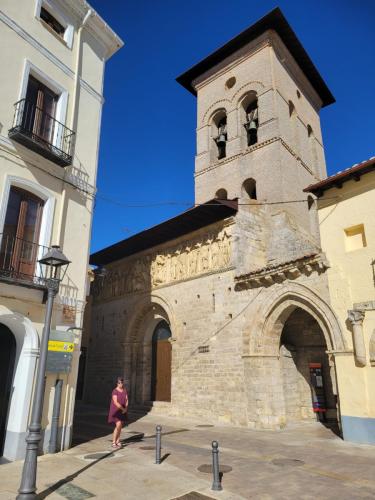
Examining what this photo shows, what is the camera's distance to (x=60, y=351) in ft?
27.9

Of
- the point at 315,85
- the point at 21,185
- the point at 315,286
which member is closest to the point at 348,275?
the point at 315,286

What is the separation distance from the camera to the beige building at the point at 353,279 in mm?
9859

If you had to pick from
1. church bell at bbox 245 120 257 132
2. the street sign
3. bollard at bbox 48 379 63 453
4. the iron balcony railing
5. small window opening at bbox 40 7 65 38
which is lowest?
bollard at bbox 48 379 63 453

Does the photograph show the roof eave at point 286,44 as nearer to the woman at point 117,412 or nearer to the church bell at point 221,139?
the church bell at point 221,139

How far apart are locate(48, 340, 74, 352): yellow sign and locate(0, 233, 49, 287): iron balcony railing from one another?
4.36 ft

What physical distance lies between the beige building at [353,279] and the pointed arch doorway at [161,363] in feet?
31.0

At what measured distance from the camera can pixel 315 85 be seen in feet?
87.1

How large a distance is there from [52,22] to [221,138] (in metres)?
13.6

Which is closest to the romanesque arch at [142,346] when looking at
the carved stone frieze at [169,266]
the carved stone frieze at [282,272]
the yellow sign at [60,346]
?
the carved stone frieze at [169,266]

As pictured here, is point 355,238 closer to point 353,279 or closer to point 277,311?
point 353,279

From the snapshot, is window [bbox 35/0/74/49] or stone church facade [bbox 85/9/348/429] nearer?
window [bbox 35/0/74/49]

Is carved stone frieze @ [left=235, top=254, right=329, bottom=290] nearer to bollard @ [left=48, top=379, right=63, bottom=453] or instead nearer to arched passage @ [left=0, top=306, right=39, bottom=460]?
bollard @ [left=48, top=379, right=63, bottom=453]

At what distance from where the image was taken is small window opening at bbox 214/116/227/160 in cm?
2305

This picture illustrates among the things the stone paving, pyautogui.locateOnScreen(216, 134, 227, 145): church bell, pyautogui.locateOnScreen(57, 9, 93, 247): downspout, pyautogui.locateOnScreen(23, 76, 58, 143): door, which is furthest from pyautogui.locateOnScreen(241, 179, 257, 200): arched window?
the stone paving
